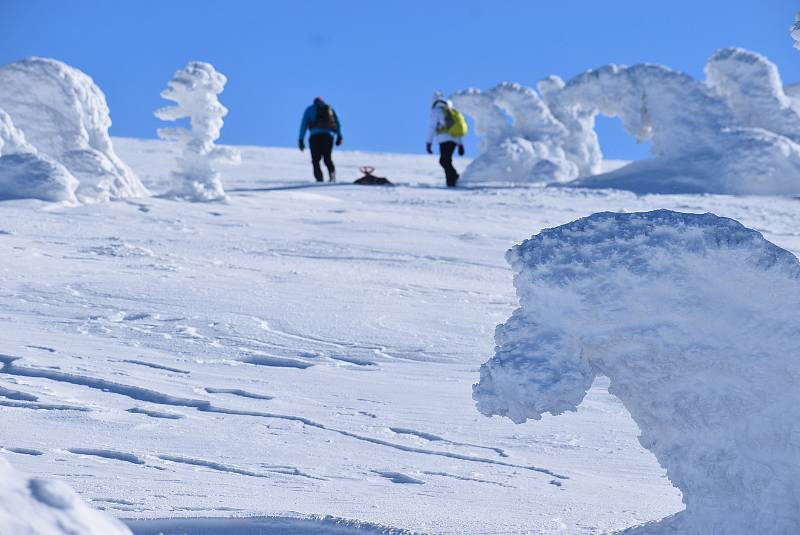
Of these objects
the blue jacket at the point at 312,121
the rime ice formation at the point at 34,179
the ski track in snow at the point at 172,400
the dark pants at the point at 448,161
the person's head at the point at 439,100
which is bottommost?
the ski track in snow at the point at 172,400

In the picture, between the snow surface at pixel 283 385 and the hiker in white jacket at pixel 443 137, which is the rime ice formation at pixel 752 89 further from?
the snow surface at pixel 283 385

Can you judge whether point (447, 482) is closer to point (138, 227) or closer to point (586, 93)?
point (138, 227)

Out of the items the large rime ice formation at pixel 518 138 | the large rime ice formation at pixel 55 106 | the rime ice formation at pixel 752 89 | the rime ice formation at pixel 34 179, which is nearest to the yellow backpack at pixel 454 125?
Result: the large rime ice formation at pixel 518 138

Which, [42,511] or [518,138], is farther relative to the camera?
[518,138]

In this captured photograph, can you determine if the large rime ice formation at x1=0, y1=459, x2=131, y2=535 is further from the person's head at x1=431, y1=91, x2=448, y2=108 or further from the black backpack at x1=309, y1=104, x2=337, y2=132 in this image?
the person's head at x1=431, y1=91, x2=448, y2=108

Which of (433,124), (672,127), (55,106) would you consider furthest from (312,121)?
(672,127)

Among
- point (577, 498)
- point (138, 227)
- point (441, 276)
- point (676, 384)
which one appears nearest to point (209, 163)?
point (138, 227)

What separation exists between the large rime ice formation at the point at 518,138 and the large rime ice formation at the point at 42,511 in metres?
18.5

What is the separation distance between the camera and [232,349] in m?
6.32

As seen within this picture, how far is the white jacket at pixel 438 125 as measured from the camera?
57.3 feet

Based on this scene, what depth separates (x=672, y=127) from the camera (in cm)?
1786

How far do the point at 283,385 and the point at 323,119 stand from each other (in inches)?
468

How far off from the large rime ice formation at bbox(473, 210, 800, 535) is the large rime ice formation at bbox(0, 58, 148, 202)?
10.4 meters

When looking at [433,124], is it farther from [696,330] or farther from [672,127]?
[696,330]
